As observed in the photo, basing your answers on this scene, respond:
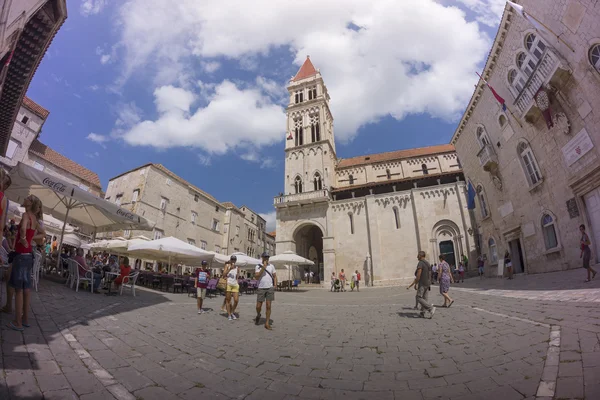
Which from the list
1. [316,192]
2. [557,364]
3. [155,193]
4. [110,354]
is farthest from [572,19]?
[155,193]

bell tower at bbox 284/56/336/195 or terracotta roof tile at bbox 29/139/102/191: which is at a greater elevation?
bell tower at bbox 284/56/336/195

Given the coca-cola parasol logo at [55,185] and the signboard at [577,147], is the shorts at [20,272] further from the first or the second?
the signboard at [577,147]

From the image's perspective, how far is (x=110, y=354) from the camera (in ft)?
11.4

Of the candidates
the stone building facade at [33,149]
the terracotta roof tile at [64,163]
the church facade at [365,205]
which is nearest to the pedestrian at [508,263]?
the church facade at [365,205]

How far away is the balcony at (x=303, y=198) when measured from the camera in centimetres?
2939

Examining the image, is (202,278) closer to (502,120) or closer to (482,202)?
(502,120)

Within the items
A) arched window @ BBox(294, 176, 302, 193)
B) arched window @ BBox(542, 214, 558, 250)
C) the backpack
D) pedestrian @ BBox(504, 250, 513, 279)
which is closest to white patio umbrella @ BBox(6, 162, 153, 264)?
the backpack

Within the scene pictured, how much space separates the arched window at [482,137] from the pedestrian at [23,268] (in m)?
21.9

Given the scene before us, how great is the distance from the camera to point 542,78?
12.0 metres

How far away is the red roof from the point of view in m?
39.8

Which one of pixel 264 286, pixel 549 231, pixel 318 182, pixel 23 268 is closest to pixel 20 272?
pixel 23 268

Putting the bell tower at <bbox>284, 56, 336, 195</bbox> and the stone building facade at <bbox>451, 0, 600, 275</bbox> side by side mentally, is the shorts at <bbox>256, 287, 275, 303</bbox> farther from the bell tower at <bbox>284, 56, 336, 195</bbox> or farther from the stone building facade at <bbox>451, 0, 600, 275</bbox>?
the bell tower at <bbox>284, 56, 336, 195</bbox>

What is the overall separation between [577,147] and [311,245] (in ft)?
90.7

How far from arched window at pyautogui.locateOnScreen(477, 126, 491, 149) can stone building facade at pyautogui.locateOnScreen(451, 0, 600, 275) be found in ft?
0.23
